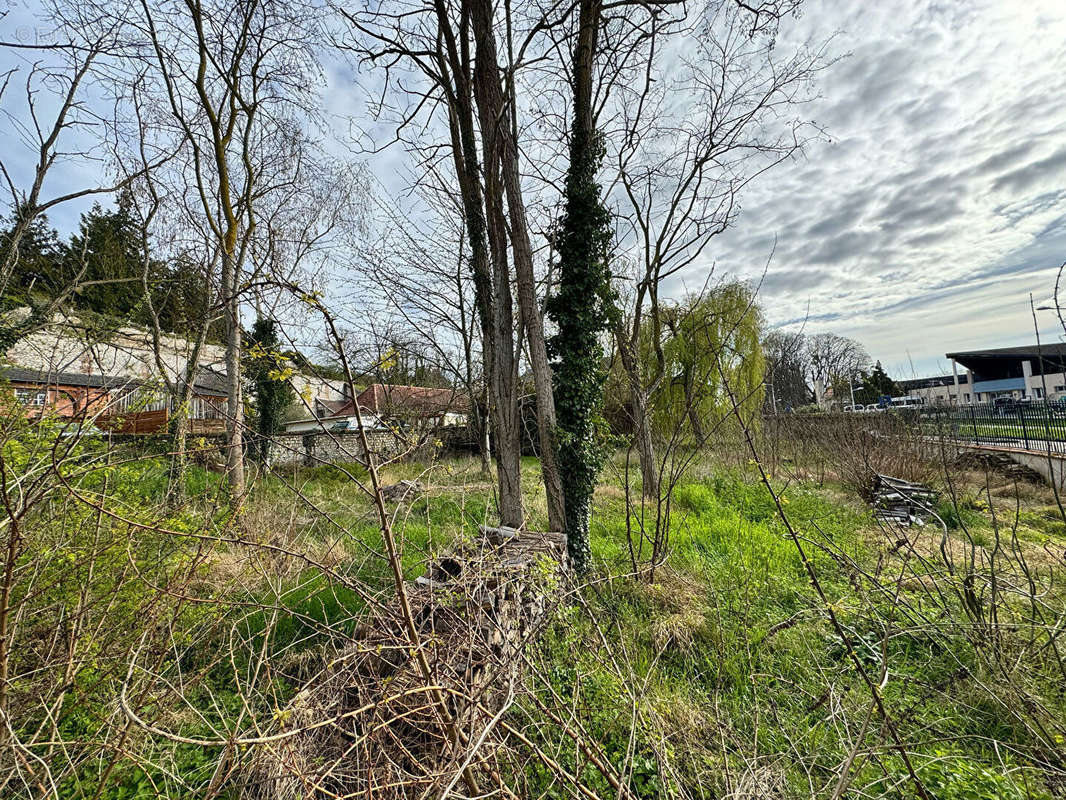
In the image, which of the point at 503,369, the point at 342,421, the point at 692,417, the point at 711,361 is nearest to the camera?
the point at 503,369

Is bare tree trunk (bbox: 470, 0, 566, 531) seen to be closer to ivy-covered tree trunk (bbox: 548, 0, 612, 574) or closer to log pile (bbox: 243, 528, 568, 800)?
ivy-covered tree trunk (bbox: 548, 0, 612, 574)

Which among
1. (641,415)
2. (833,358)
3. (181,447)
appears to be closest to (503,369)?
(641,415)

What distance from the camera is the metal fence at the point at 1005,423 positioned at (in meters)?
11.1

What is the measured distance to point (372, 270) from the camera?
10.3 meters

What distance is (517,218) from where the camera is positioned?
228 inches

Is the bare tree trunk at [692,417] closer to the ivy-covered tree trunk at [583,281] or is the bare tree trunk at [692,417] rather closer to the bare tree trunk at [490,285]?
the ivy-covered tree trunk at [583,281]

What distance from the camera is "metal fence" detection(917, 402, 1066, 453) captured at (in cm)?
1115

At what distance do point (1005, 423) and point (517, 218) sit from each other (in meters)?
17.3

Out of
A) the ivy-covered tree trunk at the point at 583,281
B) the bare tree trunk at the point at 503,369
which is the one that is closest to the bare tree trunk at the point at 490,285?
the bare tree trunk at the point at 503,369

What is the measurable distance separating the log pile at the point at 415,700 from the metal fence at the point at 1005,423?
12.7 metres

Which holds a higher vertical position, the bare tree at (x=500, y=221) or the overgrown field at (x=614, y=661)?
the bare tree at (x=500, y=221)

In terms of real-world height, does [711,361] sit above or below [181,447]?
above

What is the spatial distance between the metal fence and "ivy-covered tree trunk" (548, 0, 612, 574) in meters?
9.84

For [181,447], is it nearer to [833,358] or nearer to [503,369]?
[503,369]
